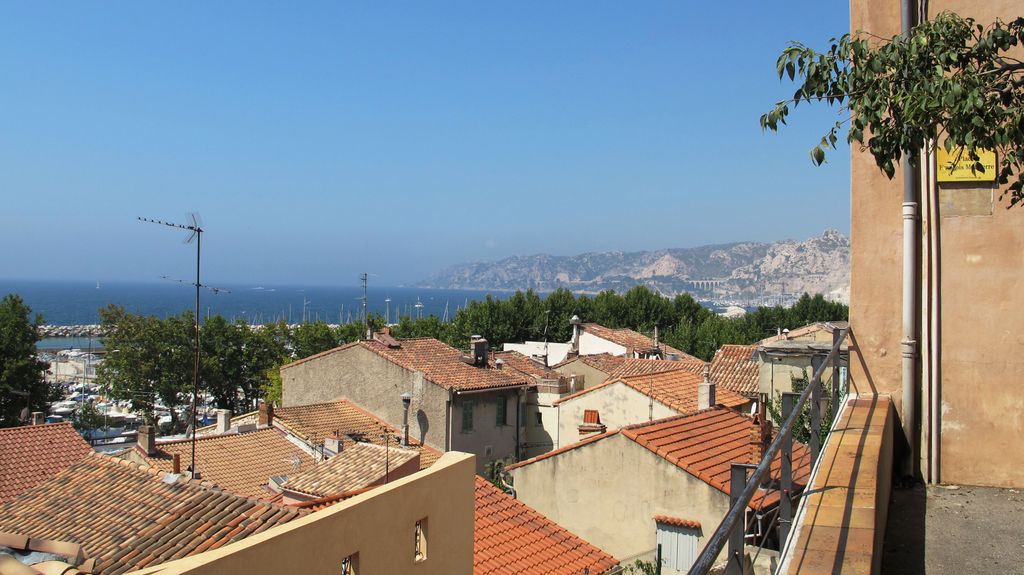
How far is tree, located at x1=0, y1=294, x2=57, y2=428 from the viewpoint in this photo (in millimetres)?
43438

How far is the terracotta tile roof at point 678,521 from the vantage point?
13859 millimetres

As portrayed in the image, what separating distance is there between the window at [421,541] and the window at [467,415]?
19.8m

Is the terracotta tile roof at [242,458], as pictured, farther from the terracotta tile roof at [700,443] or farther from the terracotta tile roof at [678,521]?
the terracotta tile roof at [678,521]

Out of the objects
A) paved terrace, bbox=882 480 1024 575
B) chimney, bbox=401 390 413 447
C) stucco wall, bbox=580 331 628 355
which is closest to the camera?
paved terrace, bbox=882 480 1024 575

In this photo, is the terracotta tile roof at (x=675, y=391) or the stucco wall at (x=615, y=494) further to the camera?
the terracotta tile roof at (x=675, y=391)

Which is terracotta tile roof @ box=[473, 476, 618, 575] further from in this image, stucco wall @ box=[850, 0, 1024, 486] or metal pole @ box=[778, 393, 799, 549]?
metal pole @ box=[778, 393, 799, 549]

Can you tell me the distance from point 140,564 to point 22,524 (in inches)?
157

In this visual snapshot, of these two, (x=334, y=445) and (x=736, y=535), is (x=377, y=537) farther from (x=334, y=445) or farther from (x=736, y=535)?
(x=334, y=445)

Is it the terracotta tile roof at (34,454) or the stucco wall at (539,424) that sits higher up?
the terracotta tile roof at (34,454)

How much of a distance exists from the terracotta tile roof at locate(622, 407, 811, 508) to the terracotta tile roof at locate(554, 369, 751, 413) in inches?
198

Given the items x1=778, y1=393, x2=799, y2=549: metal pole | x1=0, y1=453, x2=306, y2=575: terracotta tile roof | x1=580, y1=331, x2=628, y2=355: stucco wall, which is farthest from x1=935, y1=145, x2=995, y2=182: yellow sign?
x1=580, y1=331, x2=628, y2=355: stucco wall

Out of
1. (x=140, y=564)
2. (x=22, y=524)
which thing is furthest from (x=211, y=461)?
(x=140, y=564)

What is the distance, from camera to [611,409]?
24453 millimetres

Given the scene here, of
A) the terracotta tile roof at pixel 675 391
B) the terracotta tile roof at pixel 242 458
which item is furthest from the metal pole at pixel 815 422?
the terracotta tile roof at pixel 675 391
